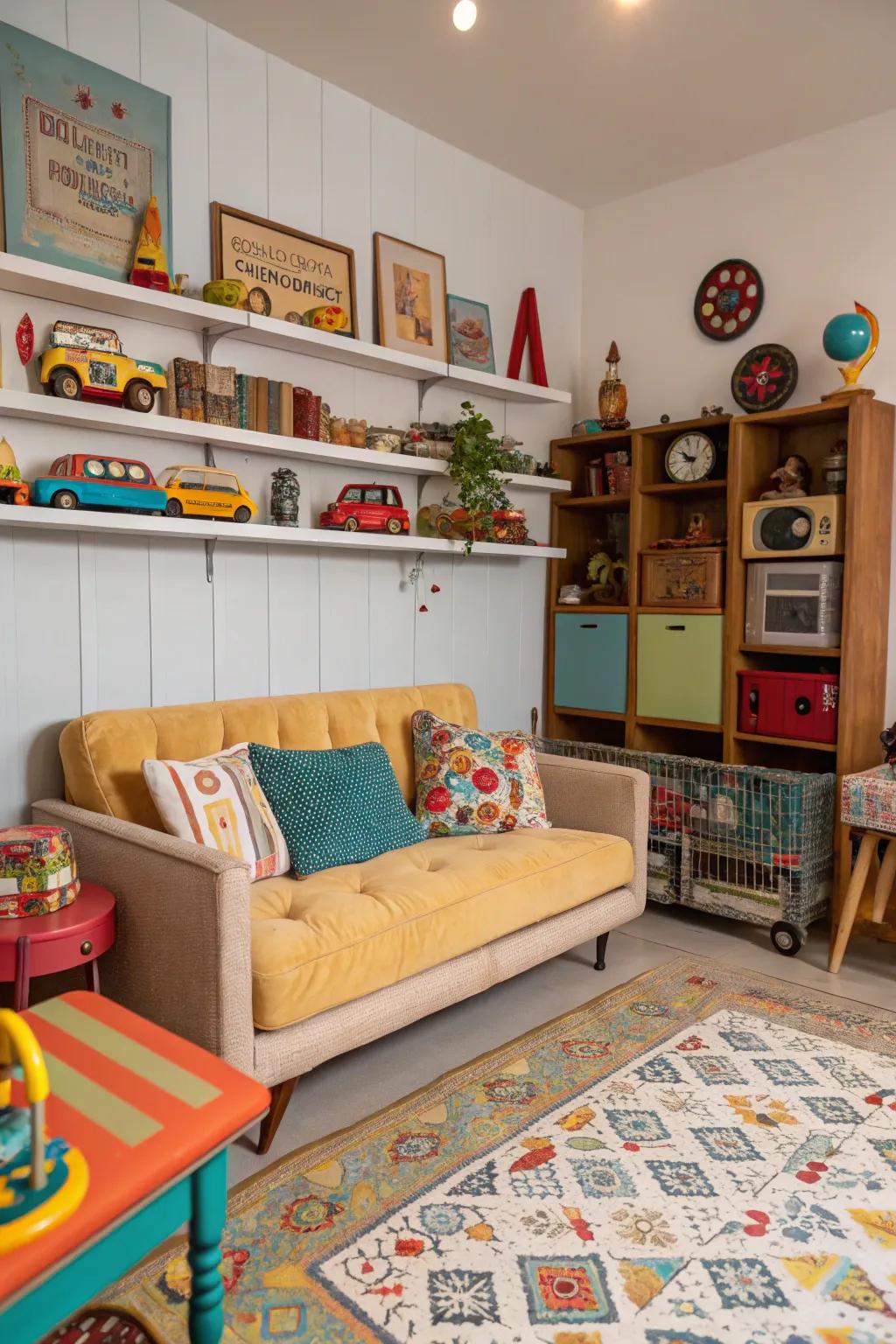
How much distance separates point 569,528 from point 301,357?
151cm

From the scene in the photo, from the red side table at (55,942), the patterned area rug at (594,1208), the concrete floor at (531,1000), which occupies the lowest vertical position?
the concrete floor at (531,1000)

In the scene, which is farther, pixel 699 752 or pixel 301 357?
pixel 699 752

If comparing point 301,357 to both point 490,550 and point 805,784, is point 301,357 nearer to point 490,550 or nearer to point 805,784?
point 490,550

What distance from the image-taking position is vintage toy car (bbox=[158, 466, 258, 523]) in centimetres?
267

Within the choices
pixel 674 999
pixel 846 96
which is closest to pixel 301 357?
pixel 846 96

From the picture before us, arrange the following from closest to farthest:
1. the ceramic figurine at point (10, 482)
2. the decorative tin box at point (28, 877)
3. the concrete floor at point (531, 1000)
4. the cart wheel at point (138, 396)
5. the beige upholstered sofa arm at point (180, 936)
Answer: the beige upholstered sofa arm at point (180, 936) < the decorative tin box at point (28, 877) < the concrete floor at point (531, 1000) < the ceramic figurine at point (10, 482) < the cart wheel at point (138, 396)

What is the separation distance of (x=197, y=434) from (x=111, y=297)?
0.41 m

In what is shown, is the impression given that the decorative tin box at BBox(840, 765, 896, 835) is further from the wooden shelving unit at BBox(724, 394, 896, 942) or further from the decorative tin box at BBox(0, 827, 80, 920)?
the decorative tin box at BBox(0, 827, 80, 920)

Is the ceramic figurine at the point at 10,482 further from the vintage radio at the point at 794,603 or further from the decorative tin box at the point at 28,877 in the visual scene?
the vintage radio at the point at 794,603

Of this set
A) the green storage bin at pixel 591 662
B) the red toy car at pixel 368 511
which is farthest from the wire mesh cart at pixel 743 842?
the red toy car at pixel 368 511

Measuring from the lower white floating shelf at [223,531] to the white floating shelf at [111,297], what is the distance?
57 cm

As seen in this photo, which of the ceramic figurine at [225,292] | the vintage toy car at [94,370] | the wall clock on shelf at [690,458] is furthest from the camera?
the wall clock on shelf at [690,458]

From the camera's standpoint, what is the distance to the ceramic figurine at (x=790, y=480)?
3.42 m

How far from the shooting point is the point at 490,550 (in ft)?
11.6
